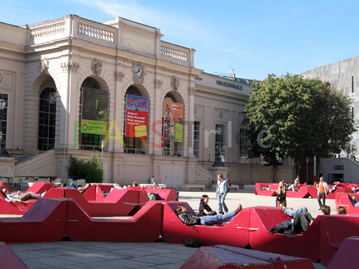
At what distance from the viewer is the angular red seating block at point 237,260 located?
4.64 metres

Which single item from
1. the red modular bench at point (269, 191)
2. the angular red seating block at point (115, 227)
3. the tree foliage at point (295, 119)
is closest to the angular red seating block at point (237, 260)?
the angular red seating block at point (115, 227)

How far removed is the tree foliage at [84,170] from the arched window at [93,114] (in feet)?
6.80

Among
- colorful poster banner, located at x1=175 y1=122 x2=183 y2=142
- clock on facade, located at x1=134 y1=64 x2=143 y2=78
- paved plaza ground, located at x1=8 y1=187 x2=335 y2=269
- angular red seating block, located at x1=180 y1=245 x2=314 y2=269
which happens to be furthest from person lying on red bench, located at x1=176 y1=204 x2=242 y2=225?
colorful poster banner, located at x1=175 y1=122 x2=183 y2=142

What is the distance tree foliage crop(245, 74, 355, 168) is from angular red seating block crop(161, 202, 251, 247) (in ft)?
121

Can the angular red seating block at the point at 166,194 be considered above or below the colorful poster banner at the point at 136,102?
below

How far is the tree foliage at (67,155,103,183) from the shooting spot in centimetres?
3381

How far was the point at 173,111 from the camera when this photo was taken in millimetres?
42750

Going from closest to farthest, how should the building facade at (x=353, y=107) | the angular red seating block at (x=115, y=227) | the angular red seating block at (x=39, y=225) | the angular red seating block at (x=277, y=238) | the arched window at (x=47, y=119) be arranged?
the angular red seating block at (x=277, y=238) → the angular red seating block at (x=39, y=225) → the angular red seating block at (x=115, y=227) → the arched window at (x=47, y=119) → the building facade at (x=353, y=107)

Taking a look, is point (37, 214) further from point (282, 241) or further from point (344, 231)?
point (344, 231)

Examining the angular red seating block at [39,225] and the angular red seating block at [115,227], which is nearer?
the angular red seating block at [39,225]

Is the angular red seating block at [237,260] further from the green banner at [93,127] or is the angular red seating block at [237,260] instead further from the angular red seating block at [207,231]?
the green banner at [93,127]

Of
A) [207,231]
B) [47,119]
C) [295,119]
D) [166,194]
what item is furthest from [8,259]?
[295,119]

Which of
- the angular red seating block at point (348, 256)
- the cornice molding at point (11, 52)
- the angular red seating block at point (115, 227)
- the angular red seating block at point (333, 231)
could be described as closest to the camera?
the angular red seating block at point (348, 256)

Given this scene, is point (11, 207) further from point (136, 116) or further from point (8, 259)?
point (136, 116)
